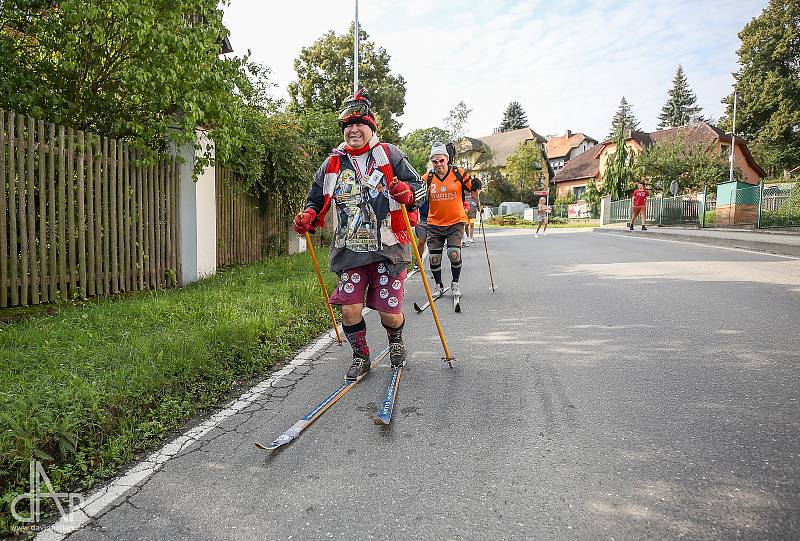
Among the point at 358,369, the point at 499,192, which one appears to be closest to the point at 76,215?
the point at 358,369

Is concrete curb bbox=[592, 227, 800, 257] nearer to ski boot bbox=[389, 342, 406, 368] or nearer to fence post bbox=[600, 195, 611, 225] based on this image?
ski boot bbox=[389, 342, 406, 368]

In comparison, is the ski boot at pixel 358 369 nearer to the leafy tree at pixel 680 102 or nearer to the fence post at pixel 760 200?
the fence post at pixel 760 200

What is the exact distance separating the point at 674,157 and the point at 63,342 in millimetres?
43823

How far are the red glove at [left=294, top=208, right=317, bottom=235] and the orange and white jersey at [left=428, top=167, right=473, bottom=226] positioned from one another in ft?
11.7

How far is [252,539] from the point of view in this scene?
7.42 feet

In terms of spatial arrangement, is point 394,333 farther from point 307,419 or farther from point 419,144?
point 419,144

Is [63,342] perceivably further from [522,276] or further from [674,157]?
[674,157]

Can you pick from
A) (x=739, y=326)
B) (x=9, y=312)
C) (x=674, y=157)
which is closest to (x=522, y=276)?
(x=739, y=326)

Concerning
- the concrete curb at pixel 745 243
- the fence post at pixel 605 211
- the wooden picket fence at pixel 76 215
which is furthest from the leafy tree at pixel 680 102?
the wooden picket fence at pixel 76 215

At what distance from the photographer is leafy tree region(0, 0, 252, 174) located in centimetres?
635

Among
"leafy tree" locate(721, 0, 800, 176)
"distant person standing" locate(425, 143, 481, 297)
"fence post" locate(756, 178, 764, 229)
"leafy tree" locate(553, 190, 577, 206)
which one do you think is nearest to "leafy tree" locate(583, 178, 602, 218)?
"leafy tree" locate(553, 190, 577, 206)

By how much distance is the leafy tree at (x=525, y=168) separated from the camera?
6056 centimetres

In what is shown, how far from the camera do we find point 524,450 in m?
3.00

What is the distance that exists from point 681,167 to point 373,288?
4290cm
